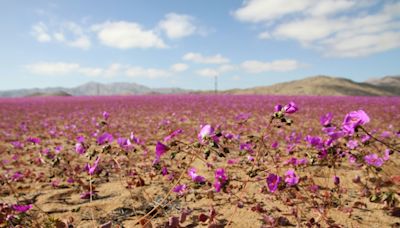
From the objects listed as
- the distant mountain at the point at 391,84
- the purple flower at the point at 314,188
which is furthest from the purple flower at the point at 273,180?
the distant mountain at the point at 391,84

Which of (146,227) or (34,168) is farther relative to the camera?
(34,168)

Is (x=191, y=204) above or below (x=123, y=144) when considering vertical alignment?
below

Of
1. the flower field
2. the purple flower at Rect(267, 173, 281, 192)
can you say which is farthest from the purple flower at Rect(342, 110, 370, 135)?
the purple flower at Rect(267, 173, 281, 192)

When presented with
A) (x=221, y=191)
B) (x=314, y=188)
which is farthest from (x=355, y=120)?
(x=221, y=191)

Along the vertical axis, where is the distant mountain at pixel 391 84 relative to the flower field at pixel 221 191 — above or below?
above

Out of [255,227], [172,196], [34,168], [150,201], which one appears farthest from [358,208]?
[34,168]

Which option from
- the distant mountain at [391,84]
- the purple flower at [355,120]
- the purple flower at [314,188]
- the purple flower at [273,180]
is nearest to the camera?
the purple flower at [355,120]

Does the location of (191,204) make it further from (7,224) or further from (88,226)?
(7,224)

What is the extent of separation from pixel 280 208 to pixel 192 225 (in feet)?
2.47

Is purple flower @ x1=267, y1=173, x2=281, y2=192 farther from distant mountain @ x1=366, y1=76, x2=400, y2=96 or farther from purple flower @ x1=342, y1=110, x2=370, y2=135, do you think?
distant mountain @ x1=366, y1=76, x2=400, y2=96

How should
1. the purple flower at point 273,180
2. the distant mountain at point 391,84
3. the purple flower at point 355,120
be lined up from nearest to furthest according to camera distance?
the purple flower at point 355,120
the purple flower at point 273,180
the distant mountain at point 391,84

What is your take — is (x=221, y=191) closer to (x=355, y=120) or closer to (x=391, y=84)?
(x=355, y=120)

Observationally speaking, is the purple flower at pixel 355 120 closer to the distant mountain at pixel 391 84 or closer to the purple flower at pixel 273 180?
the purple flower at pixel 273 180

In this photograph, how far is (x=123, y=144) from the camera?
2414mm
